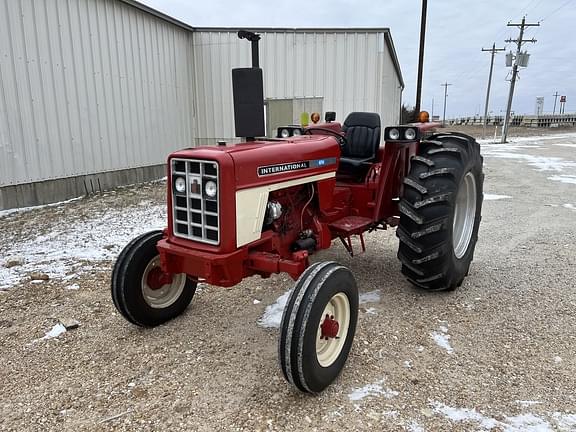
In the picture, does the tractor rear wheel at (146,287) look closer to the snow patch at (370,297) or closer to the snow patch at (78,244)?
the snow patch at (370,297)

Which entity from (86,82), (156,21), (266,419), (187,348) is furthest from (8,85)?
(266,419)

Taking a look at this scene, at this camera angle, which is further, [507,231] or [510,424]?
[507,231]

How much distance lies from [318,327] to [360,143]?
7.95 ft

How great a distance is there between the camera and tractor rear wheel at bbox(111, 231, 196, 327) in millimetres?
3146

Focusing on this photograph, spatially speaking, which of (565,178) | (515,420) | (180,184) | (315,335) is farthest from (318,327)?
(565,178)

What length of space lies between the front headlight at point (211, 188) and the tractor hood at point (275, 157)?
131 millimetres

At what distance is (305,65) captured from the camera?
10.5 meters

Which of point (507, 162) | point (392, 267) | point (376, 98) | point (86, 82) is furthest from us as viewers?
point (507, 162)

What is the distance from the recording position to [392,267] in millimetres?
4695

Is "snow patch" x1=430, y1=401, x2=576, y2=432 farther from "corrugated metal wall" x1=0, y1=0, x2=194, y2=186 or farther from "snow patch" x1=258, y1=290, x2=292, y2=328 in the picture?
"corrugated metal wall" x1=0, y1=0, x2=194, y2=186

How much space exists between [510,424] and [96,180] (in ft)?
25.2

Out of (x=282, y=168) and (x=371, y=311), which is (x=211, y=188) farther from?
(x=371, y=311)

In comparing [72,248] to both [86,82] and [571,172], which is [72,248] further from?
[571,172]

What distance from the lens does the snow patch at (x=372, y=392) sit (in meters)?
2.58
